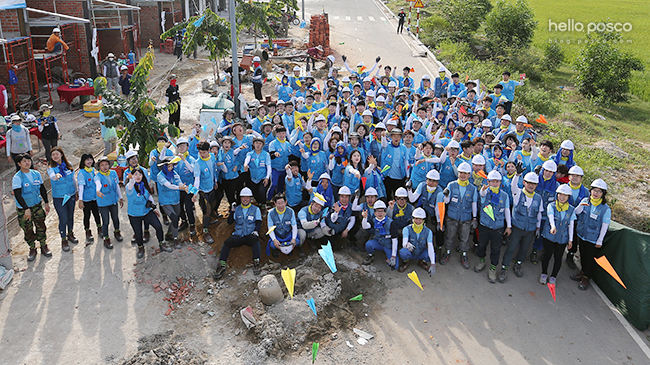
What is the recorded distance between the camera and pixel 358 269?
7770 mm

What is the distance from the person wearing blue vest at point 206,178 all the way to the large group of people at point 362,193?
0.02 meters

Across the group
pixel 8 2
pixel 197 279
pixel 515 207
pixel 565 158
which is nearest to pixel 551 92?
pixel 565 158

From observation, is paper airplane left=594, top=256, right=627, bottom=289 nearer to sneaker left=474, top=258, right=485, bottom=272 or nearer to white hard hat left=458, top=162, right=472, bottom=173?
sneaker left=474, top=258, right=485, bottom=272

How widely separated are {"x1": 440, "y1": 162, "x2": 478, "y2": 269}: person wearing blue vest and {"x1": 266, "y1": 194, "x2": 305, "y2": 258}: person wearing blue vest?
8.43 feet

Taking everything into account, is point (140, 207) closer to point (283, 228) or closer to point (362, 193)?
point (283, 228)

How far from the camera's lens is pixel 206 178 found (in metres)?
8.56

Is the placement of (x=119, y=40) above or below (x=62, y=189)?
above

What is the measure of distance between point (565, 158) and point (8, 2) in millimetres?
15345

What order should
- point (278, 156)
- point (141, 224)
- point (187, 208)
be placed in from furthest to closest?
point (278, 156) → point (187, 208) → point (141, 224)

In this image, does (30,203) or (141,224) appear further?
(141,224)

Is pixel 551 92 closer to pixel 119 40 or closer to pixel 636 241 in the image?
pixel 636 241

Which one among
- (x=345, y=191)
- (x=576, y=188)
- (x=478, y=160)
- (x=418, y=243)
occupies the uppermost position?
(x=478, y=160)

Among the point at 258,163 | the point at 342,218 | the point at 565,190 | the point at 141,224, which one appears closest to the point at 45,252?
the point at 141,224

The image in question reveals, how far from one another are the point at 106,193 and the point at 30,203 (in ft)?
3.75
